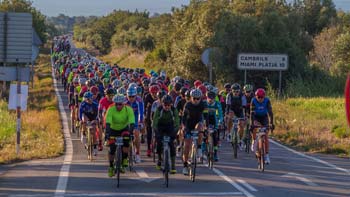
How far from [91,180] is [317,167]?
536 cm

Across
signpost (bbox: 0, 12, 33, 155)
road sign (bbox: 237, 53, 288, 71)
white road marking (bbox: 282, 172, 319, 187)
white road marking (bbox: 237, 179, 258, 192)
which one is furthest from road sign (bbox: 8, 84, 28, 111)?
road sign (bbox: 237, 53, 288, 71)

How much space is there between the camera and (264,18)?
137 feet

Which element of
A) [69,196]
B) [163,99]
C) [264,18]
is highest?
[264,18]

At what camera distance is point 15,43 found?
20250 millimetres

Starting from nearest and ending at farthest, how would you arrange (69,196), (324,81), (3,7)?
1. (69,196)
2. (324,81)
3. (3,7)

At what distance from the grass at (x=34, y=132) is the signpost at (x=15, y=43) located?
2.38 feet

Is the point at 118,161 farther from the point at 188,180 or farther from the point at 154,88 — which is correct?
the point at 154,88

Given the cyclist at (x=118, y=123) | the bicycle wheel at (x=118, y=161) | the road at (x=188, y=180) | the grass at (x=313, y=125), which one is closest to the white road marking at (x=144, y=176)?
the road at (x=188, y=180)

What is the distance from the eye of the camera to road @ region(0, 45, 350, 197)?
46.2 feet

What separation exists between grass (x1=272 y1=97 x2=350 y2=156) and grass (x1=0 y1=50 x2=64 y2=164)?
6.84 metres

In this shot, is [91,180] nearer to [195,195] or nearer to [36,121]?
[195,195]

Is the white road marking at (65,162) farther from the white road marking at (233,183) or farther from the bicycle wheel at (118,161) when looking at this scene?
the white road marking at (233,183)

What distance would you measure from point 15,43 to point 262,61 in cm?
1166

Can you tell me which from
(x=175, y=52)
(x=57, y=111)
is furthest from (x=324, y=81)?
(x=57, y=111)
